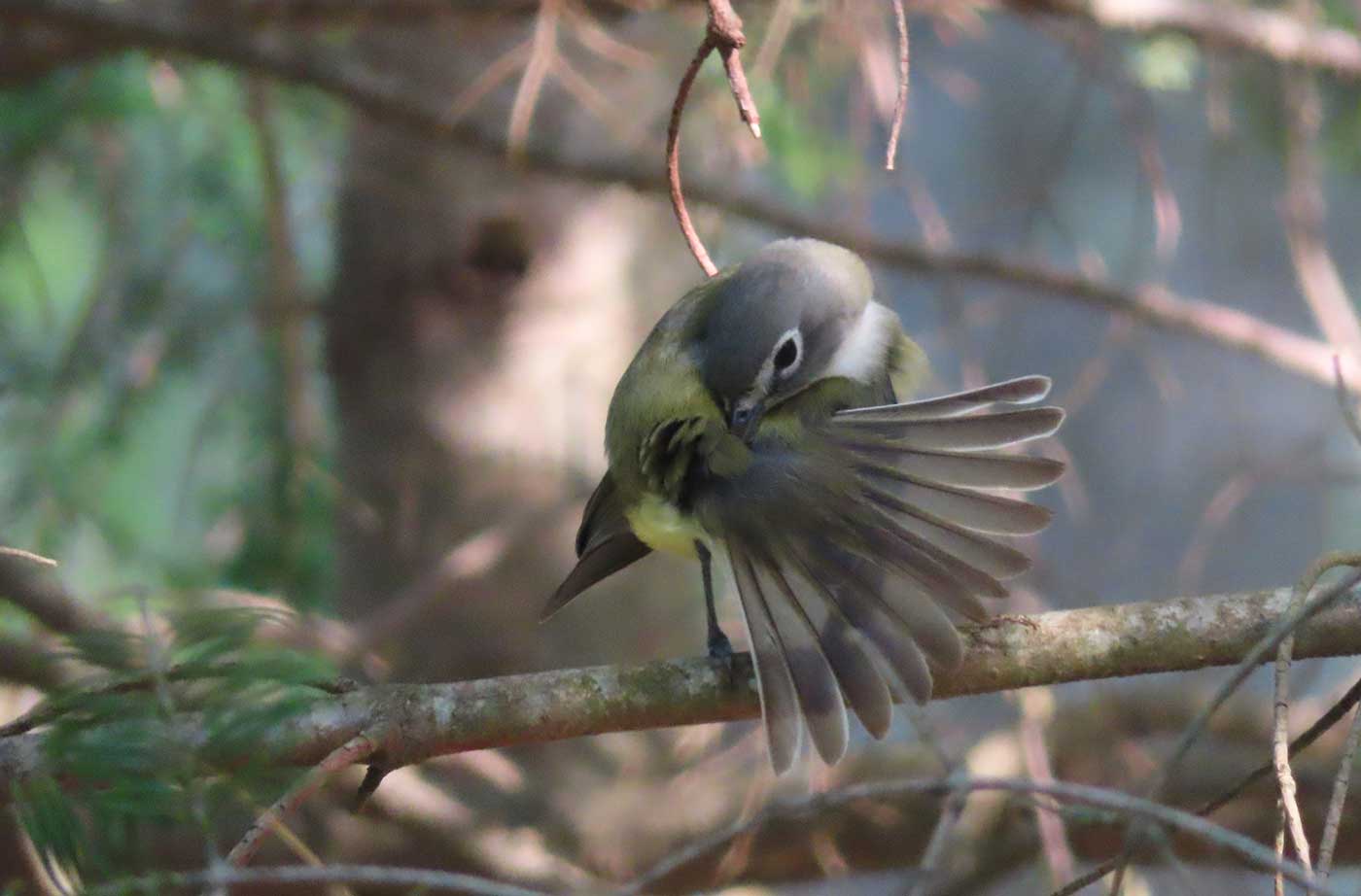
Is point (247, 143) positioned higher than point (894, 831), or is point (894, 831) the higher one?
point (247, 143)

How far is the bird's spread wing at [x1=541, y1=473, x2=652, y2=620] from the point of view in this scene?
253 cm

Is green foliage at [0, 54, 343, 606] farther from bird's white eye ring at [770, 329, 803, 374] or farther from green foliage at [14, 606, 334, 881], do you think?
green foliage at [14, 606, 334, 881]

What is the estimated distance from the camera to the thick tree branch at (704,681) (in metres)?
1.59

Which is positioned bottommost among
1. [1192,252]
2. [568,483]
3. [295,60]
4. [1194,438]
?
[568,483]

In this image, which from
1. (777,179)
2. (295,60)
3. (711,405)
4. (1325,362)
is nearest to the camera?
(711,405)

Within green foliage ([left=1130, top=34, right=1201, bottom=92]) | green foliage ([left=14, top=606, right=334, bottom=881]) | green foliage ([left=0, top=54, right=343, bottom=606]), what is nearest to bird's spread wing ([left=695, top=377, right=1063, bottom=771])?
green foliage ([left=14, top=606, right=334, bottom=881])

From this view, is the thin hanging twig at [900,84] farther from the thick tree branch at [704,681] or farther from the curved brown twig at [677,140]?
the thick tree branch at [704,681]

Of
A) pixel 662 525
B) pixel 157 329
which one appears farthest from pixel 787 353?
pixel 157 329

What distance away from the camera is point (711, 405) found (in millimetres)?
2430

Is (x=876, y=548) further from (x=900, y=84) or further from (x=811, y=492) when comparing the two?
(x=900, y=84)

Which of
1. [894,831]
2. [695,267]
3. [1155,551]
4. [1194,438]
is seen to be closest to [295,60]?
[695,267]

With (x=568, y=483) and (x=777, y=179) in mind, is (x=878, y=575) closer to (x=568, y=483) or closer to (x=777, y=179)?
(x=568, y=483)

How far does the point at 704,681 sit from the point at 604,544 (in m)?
0.83

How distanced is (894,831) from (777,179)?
2.53 m
